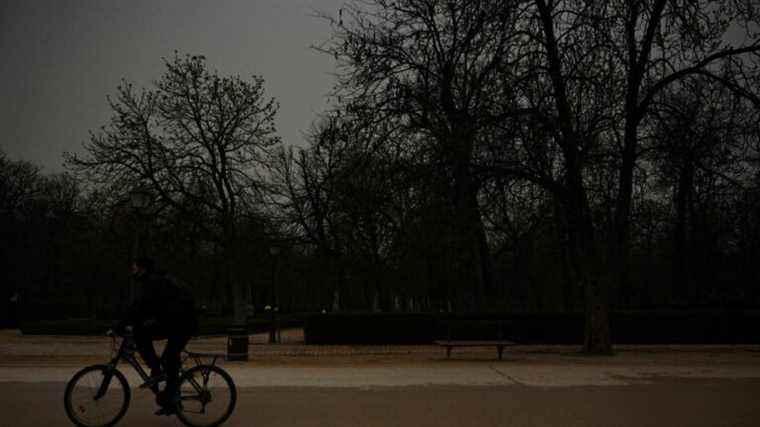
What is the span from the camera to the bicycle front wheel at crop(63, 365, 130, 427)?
753cm

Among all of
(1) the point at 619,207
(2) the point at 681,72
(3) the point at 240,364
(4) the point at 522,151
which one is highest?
(2) the point at 681,72

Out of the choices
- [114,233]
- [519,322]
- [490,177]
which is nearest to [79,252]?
[114,233]

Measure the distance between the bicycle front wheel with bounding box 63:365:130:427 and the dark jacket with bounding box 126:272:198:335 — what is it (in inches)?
26.6

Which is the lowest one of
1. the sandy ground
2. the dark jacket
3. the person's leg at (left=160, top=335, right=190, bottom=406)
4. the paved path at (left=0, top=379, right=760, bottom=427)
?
the sandy ground

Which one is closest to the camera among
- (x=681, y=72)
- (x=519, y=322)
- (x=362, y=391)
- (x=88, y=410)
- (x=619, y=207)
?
(x=88, y=410)

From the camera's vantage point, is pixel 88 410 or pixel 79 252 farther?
pixel 79 252

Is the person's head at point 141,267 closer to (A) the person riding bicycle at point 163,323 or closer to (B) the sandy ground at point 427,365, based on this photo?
(A) the person riding bicycle at point 163,323

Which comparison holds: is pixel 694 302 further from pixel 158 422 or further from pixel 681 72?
pixel 158 422

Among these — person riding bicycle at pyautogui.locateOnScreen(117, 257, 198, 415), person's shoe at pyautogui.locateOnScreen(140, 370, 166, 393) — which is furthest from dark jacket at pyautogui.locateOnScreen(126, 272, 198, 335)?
person's shoe at pyautogui.locateOnScreen(140, 370, 166, 393)

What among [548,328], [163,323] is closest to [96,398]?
[163,323]

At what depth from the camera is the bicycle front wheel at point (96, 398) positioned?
24.7 ft

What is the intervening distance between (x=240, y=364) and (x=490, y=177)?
760 cm

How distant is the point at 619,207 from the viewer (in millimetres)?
18391

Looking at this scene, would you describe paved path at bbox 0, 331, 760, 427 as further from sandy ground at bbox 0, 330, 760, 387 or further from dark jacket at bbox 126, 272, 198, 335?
dark jacket at bbox 126, 272, 198, 335
